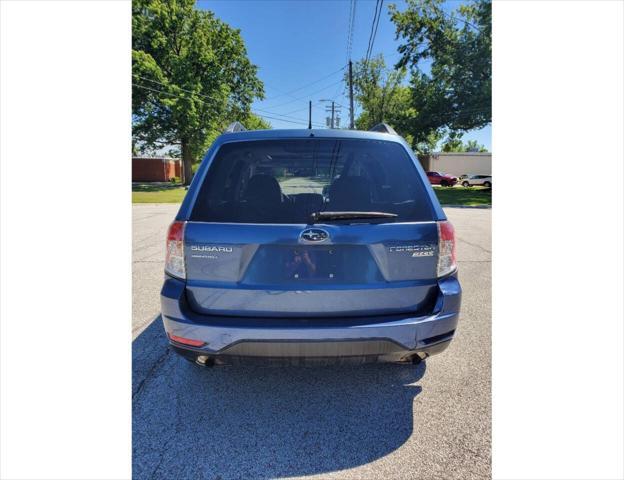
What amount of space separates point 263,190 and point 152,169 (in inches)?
1760

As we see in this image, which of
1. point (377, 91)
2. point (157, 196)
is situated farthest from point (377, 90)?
point (157, 196)

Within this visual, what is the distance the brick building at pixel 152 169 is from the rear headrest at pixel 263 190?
4362 cm

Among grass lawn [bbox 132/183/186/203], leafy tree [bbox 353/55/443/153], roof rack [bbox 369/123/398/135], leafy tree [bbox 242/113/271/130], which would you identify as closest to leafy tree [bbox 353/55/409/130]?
leafy tree [bbox 353/55/443/153]

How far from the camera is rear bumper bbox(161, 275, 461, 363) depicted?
181cm

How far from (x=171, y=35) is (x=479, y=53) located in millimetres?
24008

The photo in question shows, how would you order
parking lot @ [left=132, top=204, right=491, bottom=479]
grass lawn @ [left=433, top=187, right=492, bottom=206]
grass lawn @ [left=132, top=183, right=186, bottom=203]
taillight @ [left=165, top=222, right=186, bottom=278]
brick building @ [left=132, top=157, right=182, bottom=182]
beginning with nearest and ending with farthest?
parking lot @ [left=132, top=204, right=491, bottom=479] < taillight @ [left=165, top=222, right=186, bottom=278] < grass lawn @ [left=132, top=183, right=186, bottom=203] < grass lawn @ [left=433, top=187, right=492, bottom=206] < brick building @ [left=132, top=157, right=182, bottom=182]

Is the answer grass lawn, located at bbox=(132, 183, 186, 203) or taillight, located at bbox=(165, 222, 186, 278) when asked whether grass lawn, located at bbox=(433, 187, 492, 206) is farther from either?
taillight, located at bbox=(165, 222, 186, 278)

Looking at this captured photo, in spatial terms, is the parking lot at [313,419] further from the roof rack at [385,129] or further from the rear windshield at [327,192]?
the roof rack at [385,129]

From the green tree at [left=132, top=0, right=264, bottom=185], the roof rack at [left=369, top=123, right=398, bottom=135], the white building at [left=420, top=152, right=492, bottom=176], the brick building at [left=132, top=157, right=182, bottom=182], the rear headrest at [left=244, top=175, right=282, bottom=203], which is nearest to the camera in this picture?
the rear headrest at [left=244, top=175, right=282, bottom=203]

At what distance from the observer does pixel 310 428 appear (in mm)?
2039

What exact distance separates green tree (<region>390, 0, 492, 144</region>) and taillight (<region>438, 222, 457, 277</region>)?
22860 mm

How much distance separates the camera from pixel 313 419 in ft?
6.91

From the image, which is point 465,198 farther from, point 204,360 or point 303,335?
point 204,360

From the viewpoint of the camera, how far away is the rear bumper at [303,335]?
5.93ft
